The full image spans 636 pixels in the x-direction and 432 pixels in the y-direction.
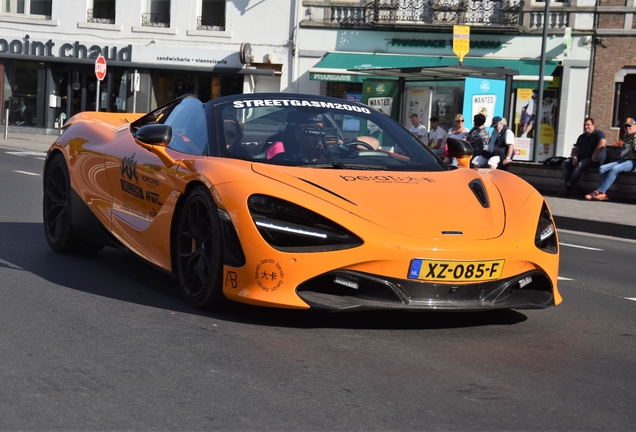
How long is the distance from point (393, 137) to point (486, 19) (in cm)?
2844

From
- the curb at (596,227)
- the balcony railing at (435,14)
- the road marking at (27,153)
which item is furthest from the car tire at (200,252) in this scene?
the balcony railing at (435,14)

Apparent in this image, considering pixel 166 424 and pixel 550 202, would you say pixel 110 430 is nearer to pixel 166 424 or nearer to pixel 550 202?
pixel 166 424

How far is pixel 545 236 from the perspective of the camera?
17.8 feet

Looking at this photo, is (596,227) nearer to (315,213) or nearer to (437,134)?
(437,134)

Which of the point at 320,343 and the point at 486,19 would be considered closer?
the point at 320,343

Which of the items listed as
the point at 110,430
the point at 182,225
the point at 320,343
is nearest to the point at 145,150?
the point at 182,225

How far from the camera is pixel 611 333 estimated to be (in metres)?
5.60

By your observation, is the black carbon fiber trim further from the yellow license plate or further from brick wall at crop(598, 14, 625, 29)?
brick wall at crop(598, 14, 625, 29)

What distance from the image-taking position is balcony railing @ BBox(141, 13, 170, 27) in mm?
37594

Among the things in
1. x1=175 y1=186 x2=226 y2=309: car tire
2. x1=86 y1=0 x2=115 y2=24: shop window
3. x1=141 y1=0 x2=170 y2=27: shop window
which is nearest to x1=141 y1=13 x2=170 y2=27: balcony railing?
x1=141 y1=0 x2=170 y2=27: shop window

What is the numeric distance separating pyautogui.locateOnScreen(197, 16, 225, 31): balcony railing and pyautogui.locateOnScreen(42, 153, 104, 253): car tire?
2993cm

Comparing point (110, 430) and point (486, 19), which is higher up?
point (486, 19)

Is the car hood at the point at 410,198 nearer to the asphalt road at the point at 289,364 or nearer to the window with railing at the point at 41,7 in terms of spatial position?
the asphalt road at the point at 289,364

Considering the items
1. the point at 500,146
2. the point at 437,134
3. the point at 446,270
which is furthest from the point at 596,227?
the point at 446,270
